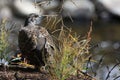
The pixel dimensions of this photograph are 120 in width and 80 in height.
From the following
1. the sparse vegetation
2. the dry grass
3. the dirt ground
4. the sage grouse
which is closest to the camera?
the dry grass

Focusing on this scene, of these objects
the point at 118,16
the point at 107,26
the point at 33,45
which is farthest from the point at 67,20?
the point at 33,45

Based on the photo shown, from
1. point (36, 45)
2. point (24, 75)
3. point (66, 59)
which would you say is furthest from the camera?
point (36, 45)

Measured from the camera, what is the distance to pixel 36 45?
5754 millimetres

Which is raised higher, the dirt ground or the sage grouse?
the sage grouse

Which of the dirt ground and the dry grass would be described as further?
the dirt ground

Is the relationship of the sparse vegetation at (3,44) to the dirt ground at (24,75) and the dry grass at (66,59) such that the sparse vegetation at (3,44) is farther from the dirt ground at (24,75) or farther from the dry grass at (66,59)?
the dry grass at (66,59)

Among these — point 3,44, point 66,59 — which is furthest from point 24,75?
point 66,59

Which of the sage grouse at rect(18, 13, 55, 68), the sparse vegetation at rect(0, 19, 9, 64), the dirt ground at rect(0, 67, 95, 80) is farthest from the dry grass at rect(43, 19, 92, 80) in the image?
the sparse vegetation at rect(0, 19, 9, 64)

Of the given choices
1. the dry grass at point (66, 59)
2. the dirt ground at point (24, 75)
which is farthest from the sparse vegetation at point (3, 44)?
the dry grass at point (66, 59)

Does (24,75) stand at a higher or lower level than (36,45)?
lower

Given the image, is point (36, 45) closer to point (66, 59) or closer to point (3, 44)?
point (3, 44)

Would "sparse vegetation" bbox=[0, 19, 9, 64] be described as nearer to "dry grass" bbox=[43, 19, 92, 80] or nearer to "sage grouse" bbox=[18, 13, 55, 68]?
"sage grouse" bbox=[18, 13, 55, 68]

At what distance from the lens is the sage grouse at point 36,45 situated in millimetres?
5719

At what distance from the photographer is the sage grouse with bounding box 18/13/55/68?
5.72 m
